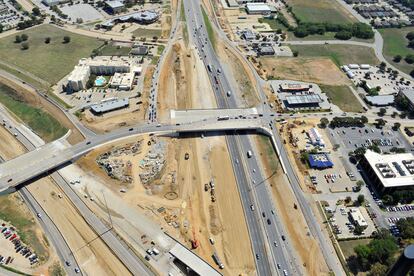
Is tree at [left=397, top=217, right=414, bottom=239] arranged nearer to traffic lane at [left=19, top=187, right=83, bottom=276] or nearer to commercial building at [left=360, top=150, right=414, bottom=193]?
commercial building at [left=360, top=150, right=414, bottom=193]

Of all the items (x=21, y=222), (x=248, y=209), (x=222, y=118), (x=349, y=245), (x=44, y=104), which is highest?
(x=222, y=118)

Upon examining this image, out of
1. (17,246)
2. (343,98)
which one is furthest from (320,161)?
(17,246)

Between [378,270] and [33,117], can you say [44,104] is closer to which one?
[33,117]

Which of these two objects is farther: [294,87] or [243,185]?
[294,87]

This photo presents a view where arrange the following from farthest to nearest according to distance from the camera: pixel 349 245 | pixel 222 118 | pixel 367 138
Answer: pixel 222 118, pixel 367 138, pixel 349 245

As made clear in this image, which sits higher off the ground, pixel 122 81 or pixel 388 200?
pixel 122 81

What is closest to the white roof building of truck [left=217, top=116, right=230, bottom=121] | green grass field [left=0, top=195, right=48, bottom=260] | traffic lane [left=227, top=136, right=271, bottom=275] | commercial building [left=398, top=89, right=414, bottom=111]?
commercial building [left=398, top=89, right=414, bottom=111]
